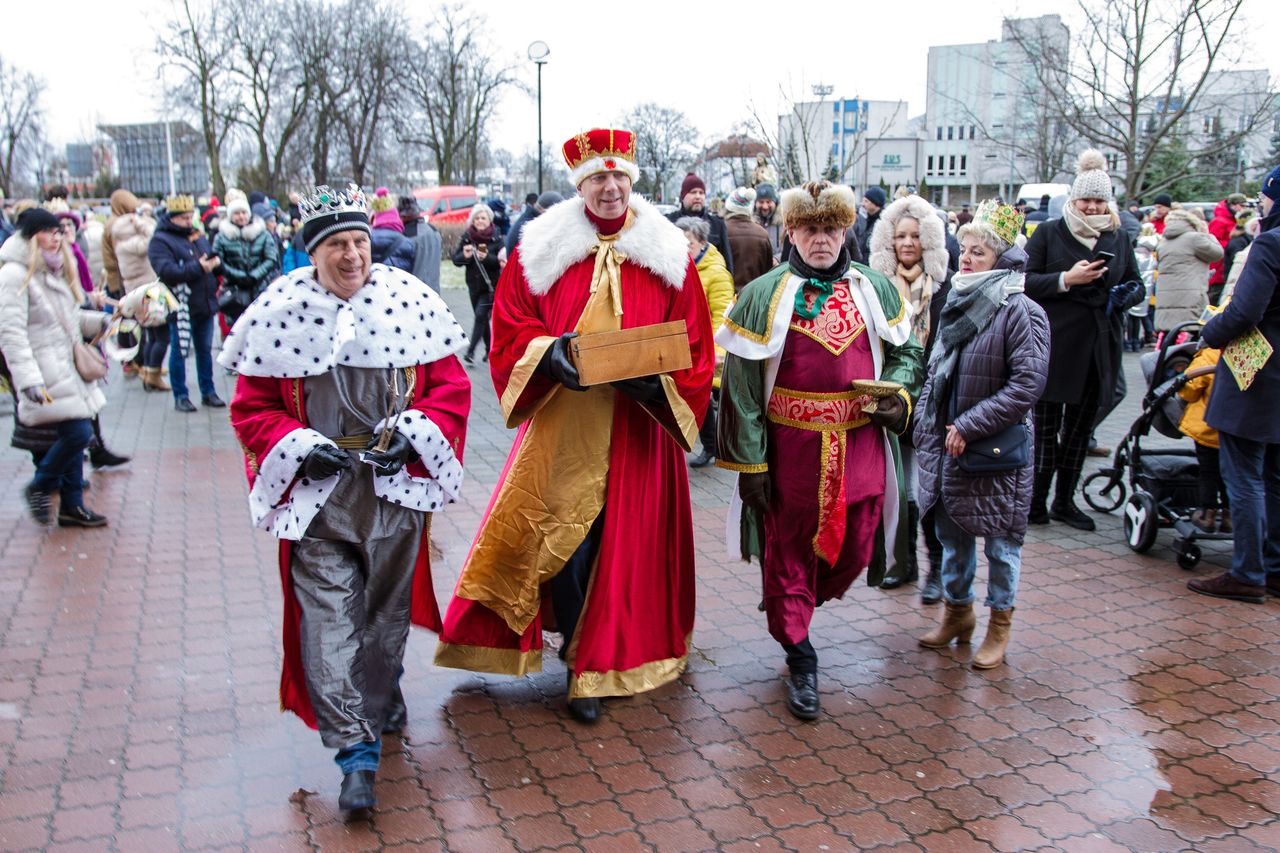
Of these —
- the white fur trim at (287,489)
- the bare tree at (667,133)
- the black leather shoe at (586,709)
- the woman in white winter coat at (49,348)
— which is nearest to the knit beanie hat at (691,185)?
the woman in white winter coat at (49,348)

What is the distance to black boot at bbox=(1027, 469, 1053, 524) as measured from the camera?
20.8 ft

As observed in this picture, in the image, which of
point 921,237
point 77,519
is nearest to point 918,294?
point 921,237

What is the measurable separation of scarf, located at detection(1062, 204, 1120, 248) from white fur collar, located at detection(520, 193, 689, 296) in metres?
3.11

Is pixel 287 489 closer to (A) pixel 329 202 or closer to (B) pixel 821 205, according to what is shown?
(A) pixel 329 202

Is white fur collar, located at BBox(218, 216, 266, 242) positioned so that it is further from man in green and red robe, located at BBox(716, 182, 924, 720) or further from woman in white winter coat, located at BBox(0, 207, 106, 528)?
man in green and red robe, located at BBox(716, 182, 924, 720)

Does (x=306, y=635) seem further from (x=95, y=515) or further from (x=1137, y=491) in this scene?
(x=1137, y=491)

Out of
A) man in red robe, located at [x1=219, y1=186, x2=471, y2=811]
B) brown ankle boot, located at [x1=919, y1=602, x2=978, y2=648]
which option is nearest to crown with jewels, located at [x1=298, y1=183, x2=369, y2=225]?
man in red robe, located at [x1=219, y1=186, x2=471, y2=811]

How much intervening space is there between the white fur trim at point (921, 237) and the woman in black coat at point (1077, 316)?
3.37ft

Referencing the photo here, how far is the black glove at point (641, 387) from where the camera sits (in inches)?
146

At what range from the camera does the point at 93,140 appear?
74062 millimetres

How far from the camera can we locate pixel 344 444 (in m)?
3.39

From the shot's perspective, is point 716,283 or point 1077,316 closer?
point 1077,316

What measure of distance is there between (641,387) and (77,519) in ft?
14.5

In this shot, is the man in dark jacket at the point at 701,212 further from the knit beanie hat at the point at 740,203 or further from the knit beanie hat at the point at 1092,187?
the knit beanie hat at the point at 1092,187
